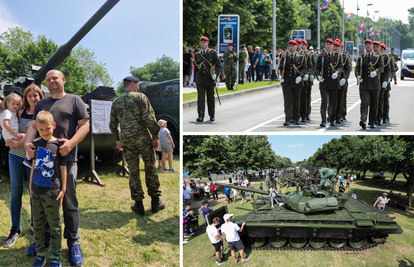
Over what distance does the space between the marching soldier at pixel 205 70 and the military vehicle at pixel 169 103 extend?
3.67 metres

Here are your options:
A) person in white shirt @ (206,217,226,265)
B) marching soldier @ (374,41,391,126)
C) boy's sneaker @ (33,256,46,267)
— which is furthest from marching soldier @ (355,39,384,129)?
boy's sneaker @ (33,256,46,267)

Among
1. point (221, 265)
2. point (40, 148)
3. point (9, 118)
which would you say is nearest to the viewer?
point (40, 148)

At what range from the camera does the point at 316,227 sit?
7211mm

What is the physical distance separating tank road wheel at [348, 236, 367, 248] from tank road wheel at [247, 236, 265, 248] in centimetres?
196

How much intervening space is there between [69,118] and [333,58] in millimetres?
7173

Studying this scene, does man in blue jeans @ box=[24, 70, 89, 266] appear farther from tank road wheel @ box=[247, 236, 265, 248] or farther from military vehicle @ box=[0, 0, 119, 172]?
tank road wheel @ box=[247, 236, 265, 248]

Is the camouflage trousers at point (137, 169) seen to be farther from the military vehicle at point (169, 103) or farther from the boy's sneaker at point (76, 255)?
the military vehicle at point (169, 103)

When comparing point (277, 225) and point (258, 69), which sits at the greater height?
point (258, 69)

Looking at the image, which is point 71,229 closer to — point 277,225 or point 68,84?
point 277,225

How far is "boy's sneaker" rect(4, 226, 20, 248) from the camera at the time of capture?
457 cm

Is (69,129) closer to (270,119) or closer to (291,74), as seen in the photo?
(291,74)

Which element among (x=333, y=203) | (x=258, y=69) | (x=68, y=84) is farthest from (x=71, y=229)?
(x=68, y=84)

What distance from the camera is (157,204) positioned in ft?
19.7

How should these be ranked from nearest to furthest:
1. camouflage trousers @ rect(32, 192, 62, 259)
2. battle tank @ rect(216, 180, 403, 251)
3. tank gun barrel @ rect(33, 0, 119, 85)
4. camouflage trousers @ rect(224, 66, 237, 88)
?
camouflage trousers @ rect(32, 192, 62, 259) → battle tank @ rect(216, 180, 403, 251) → tank gun barrel @ rect(33, 0, 119, 85) → camouflage trousers @ rect(224, 66, 237, 88)
